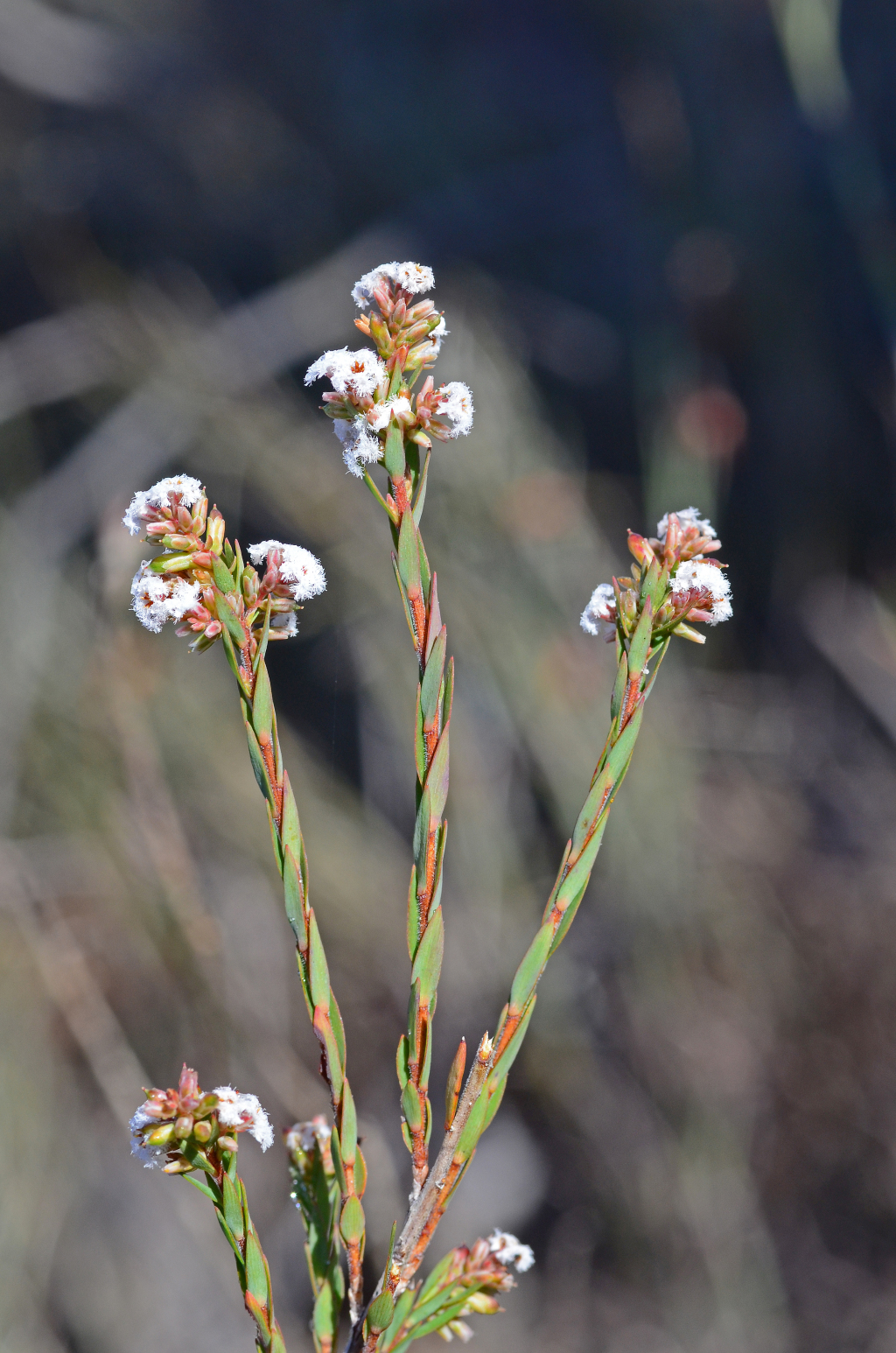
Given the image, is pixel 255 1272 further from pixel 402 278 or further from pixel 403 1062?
pixel 402 278

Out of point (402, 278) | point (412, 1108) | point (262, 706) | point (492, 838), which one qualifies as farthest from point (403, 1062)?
point (492, 838)

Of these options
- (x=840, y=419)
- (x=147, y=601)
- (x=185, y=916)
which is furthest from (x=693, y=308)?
(x=147, y=601)

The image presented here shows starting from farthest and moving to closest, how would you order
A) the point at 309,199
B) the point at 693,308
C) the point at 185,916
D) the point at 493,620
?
the point at 309,199, the point at 693,308, the point at 493,620, the point at 185,916

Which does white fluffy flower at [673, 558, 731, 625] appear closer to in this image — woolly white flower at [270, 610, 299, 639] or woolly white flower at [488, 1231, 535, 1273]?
woolly white flower at [270, 610, 299, 639]

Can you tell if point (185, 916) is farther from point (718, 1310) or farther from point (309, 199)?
point (309, 199)

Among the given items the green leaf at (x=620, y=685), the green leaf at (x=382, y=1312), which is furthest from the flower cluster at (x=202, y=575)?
the green leaf at (x=382, y=1312)

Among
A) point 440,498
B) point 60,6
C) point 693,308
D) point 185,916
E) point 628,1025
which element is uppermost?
point 60,6

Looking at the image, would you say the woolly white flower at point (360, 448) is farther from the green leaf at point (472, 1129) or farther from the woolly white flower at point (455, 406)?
the green leaf at point (472, 1129)

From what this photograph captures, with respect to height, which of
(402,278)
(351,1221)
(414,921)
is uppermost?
(402,278)
